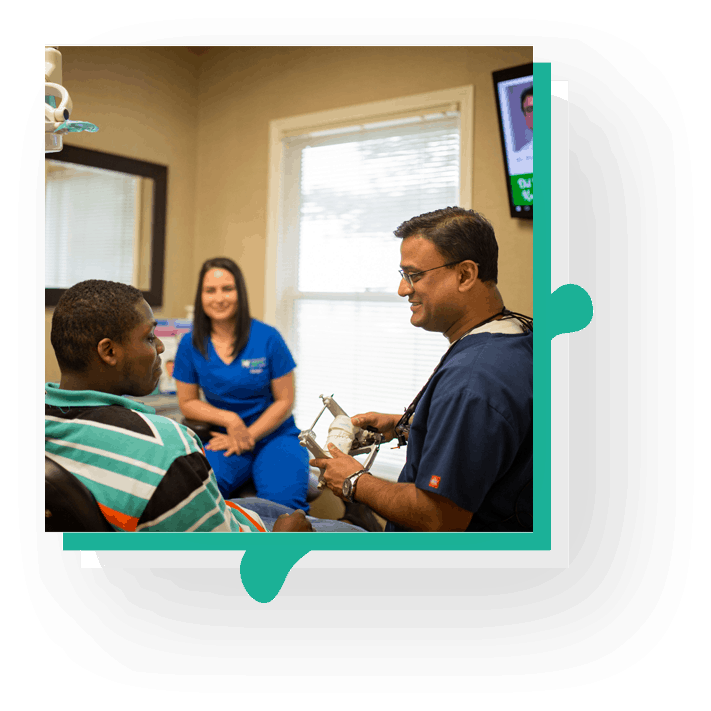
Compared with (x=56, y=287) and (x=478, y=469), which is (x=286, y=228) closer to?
(x=56, y=287)

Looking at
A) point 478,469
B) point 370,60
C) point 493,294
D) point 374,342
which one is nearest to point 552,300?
point 493,294

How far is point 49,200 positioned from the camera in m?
0.90

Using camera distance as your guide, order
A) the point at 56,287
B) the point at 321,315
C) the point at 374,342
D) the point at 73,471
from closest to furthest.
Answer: the point at 73,471 → the point at 56,287 → the point at 374,342 → the point at 321,315

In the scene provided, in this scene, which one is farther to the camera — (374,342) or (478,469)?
(374,342)

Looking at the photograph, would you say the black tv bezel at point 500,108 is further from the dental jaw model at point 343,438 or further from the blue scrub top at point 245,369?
the blue scrub top at point 245,369

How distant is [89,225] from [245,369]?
0.58 metres

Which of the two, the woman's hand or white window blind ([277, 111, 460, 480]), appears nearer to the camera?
white window blind ([277, 111, 460, 480])

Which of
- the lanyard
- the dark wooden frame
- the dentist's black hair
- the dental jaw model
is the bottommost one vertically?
the dental jaw model

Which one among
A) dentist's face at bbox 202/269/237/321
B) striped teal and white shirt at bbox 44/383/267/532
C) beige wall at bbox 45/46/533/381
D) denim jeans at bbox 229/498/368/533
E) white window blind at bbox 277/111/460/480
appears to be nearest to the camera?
striped teal and white shirt at bbox 44/383/267/532

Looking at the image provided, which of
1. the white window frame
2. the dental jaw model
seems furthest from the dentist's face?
the dental jaw model

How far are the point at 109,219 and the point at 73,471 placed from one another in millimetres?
880

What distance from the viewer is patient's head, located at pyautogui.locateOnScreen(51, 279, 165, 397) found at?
783 mm

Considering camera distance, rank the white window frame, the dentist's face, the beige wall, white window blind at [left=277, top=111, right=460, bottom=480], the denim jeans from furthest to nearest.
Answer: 1. the dentist's face
2. white window blind at [left=277, top=111, right=460, bottom=480]
3. the white window frame
4. the denim jeans
5. the beige wall

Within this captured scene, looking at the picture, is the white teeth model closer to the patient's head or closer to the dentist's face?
the patient's head
